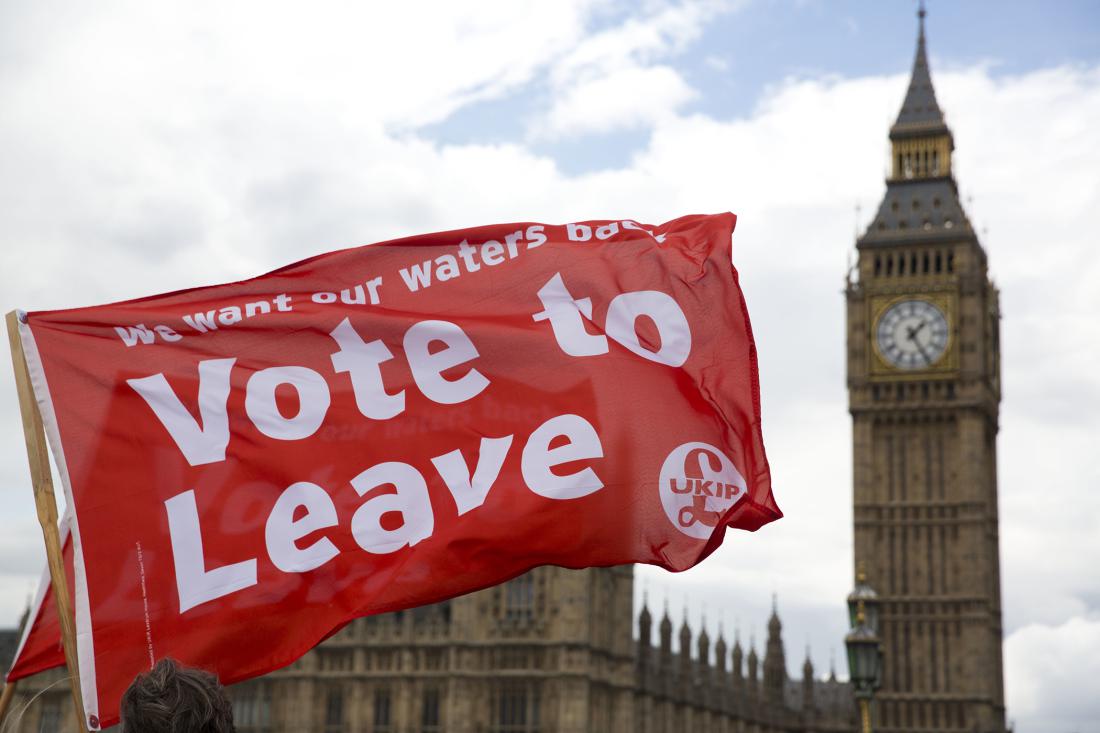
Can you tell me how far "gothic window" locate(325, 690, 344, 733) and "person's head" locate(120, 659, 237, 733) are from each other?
6077cm

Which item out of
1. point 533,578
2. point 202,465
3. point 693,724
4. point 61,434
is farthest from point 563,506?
point 693,724

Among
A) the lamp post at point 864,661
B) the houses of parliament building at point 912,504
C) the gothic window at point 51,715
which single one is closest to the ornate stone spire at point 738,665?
the houses of parliament building at point 912,504

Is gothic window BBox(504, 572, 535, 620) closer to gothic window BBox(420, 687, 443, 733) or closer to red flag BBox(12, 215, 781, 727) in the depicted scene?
gothic window BBox(420, 687, 443, 733)

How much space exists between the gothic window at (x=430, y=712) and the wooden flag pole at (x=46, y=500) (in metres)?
55.9

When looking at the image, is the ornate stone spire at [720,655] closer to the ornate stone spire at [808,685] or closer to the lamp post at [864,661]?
the ornate stone spire at [808,685]

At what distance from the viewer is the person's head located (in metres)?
4.35

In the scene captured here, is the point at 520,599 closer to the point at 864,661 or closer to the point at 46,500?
the point at 864,661

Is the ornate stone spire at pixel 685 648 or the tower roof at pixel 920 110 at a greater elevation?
the tower roof at pixel 920 110

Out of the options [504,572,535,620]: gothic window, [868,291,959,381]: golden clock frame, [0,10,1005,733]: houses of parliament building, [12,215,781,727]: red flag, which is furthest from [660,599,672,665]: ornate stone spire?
[12,215,781,727]: red flag

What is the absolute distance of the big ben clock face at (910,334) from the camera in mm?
83125

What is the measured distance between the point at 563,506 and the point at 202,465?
1870 mm

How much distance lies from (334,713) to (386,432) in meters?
56.8

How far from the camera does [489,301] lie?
379 inches

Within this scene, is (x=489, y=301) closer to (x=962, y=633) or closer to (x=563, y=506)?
(x=563, y=506)
